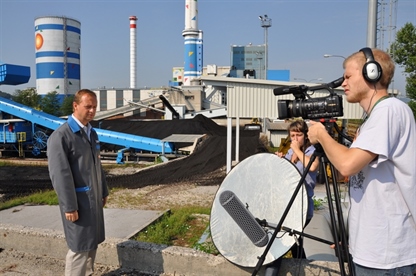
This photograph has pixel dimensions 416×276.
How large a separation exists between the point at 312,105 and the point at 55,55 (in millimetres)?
71073

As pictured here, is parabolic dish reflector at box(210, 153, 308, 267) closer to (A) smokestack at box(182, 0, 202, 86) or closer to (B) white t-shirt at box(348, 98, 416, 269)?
(B) white t-shirt at box(348, 98, 416, 269)

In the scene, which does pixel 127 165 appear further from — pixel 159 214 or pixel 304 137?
pixel 304 137

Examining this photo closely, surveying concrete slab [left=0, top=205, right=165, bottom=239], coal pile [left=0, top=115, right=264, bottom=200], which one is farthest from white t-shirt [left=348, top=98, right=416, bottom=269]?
coal pile [left=0, top=115, right=264, bottom=200]

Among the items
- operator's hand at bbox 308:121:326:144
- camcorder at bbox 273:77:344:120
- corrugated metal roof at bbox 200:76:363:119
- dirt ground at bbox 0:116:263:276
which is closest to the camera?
operator's hand at bbox 308:121:326:144

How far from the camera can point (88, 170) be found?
3637 millimetres

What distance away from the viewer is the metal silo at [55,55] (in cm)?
6625

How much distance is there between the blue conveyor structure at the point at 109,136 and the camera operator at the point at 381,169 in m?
17.1

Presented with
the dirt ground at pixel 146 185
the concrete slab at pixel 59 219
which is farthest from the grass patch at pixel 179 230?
the dirt ground at pixel 146 185

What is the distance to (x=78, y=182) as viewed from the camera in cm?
356

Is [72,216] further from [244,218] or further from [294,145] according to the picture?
[294,145]

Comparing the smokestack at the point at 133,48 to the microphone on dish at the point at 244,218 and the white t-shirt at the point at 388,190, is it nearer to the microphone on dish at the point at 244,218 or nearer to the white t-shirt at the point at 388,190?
the microphone on dish at the point at 244,218

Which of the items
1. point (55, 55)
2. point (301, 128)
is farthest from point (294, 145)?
point (55, 55)

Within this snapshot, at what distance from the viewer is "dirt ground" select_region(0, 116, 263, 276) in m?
4.35

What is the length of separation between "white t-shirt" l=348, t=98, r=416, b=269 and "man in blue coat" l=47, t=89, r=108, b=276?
8.15ft
